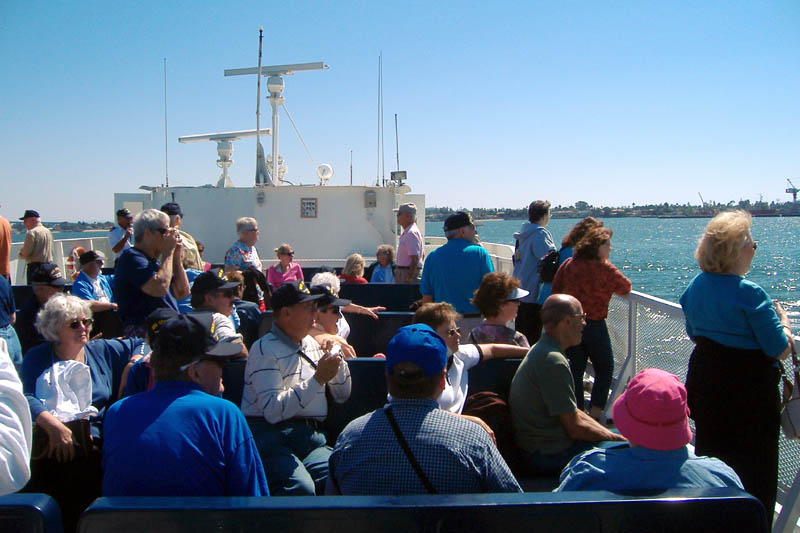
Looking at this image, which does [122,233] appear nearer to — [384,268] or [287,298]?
[384,268]

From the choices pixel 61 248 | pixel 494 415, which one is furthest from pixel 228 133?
pixel 494 415

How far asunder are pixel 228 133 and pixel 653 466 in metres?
13.2

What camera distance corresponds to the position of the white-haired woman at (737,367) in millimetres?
2959

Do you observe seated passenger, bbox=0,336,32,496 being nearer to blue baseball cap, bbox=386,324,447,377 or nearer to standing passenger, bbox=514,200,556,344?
blue baseball cap, bbox=386,324,447,377

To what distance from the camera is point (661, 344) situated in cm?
443

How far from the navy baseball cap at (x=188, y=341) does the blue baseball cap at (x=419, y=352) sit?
0.59 metres

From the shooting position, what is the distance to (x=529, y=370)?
3.00m

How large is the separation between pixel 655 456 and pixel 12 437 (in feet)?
6.41

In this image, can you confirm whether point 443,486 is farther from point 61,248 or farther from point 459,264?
point 61,248

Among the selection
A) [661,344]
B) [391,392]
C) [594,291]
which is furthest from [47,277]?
[661,344]

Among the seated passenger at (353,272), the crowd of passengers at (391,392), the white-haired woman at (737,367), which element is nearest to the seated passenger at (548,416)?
the crowd of passengers at (391,392)

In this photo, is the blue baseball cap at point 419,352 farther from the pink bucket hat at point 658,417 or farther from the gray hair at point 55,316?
the gray hair at point 55,316

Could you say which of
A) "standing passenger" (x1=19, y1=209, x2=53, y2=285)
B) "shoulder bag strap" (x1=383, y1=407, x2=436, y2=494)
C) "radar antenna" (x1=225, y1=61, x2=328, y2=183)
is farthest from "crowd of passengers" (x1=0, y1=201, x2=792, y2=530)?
"radar antenna" (x1=225, y1=61, x2=328, y2=183)

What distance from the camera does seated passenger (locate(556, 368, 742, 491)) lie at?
6.38 feet
